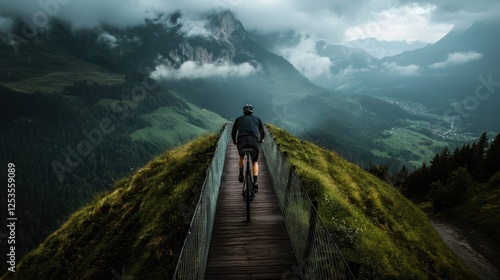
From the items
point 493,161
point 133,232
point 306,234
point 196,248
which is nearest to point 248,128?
point 306,234

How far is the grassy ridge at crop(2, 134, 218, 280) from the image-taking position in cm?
1080

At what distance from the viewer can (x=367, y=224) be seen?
1488cm

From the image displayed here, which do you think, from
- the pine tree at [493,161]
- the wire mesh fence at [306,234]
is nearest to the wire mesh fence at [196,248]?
the wire mesh fence at [306,234]

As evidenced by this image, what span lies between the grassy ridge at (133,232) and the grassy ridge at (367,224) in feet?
20.7

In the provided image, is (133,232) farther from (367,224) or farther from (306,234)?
(367,224)

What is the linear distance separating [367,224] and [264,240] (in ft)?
24.0

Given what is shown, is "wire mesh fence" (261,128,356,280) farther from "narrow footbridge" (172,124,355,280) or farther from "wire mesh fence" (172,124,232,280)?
"wire mesh fence" (172,124,232,280)

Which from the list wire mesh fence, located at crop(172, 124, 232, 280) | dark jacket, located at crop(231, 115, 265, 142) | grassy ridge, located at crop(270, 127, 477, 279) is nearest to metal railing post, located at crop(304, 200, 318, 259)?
wire mesh fence, located at crop(172, 124, 232, 280)

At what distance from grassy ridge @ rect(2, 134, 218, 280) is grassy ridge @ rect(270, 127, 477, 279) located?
6.30m

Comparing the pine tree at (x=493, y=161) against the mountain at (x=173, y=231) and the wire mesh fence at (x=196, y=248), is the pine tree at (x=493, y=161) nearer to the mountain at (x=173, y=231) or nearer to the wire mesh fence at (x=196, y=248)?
the mountain at (x=173, y=231)

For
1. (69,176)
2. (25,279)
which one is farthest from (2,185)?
(25,279)

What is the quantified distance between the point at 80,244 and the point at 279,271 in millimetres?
11535

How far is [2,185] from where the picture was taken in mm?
173000

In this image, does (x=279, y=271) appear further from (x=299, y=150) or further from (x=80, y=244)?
(x=299, y=150)
